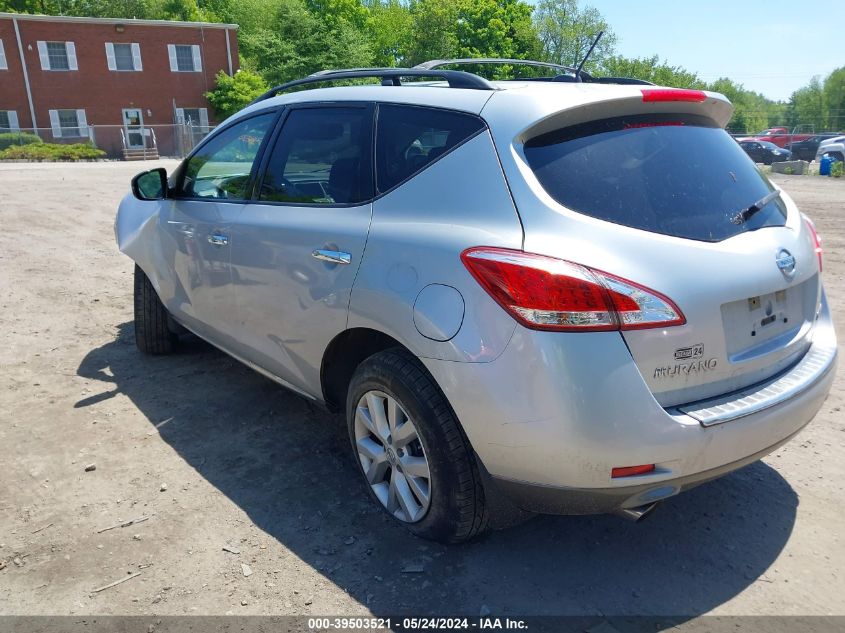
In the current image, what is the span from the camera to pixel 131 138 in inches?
1497

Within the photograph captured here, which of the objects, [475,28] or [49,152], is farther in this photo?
[475,28]

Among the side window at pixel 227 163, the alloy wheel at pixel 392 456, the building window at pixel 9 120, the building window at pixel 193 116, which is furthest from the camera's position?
the building window at pixel 193 116

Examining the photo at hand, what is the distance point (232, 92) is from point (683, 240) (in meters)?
41.9

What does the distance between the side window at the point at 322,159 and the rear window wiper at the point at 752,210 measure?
4.89ft

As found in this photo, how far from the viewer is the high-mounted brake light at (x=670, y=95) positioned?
260cm

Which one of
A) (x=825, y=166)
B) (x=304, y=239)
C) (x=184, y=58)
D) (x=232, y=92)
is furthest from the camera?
(x=184, y=58)

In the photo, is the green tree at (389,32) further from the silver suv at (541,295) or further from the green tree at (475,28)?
the silver suv at (541,295)

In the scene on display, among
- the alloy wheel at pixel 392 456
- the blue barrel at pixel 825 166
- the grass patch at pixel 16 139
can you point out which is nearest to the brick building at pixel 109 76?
the grass patch at pixel 16 139

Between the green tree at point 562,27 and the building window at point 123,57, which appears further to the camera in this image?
the green tree at point 562,27

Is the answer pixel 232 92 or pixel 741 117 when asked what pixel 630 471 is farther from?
pixel 741 117

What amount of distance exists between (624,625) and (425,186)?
1799 millimetres

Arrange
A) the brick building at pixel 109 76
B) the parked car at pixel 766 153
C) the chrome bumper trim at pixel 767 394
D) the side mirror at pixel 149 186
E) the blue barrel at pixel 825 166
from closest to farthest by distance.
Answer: the chrome bumper trim at pixel 767 394 < the side mirror at pixel 149 186 < the blue barrel at pixel 825 166 < the parked car at pixel 766 153 < the brick building at pixel 109 76

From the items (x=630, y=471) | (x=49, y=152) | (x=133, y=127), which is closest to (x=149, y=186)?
(x=630, y=471)

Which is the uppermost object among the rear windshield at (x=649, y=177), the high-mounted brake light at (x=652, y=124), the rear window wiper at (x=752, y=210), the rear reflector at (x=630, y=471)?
the high-mounted brake light at (x=652, y=124)
